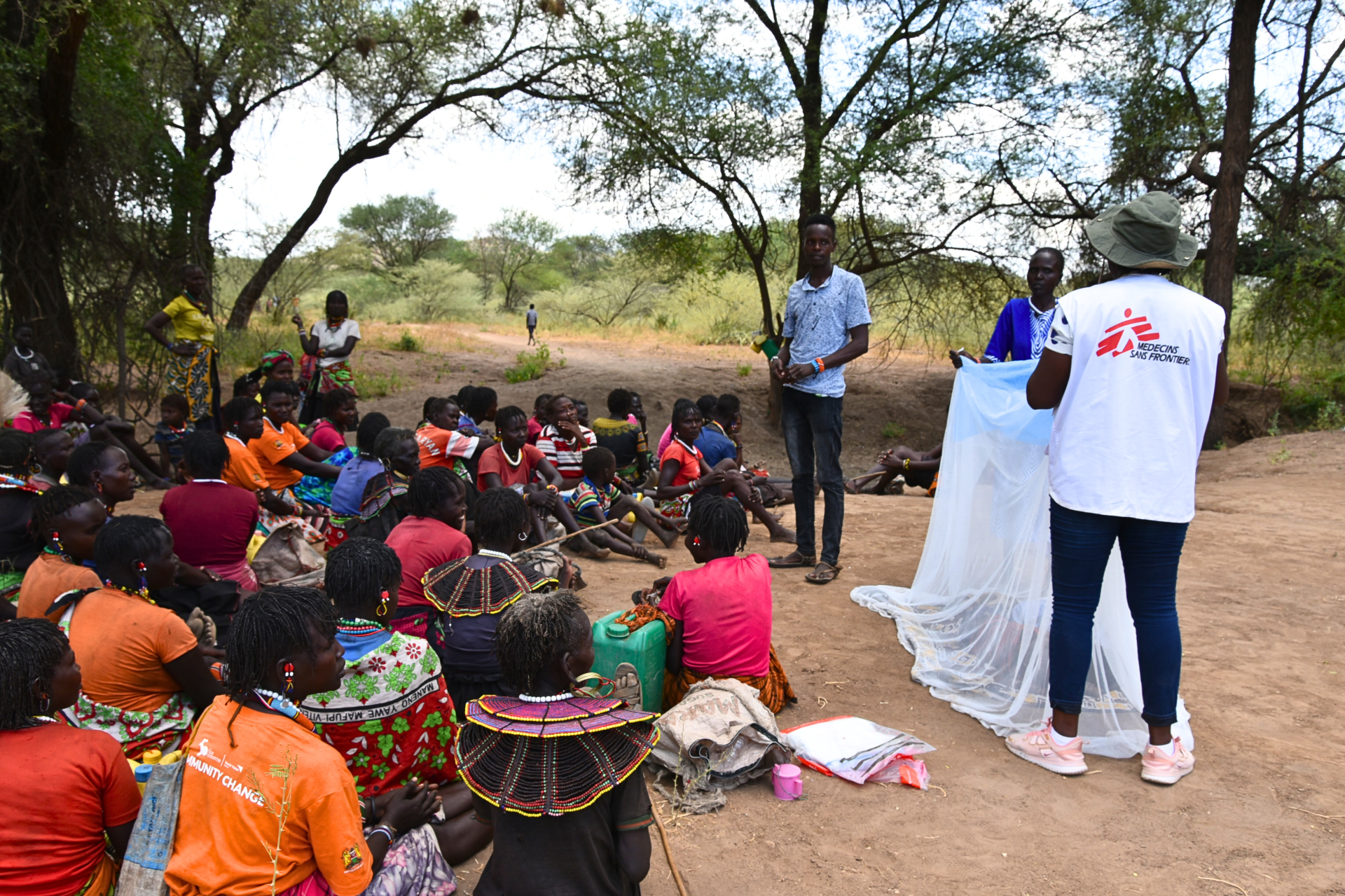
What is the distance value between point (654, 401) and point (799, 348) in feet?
26.9

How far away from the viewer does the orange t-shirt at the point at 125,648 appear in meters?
2.65

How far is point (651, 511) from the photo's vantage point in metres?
6.57

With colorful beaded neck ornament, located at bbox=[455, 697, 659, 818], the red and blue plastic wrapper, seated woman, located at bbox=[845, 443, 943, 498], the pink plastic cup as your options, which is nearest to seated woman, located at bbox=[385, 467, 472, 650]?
colorful beaded neck ornament, located at bbox=[455, 697, 659, 818]

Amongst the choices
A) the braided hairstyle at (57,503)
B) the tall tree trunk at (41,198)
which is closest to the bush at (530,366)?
the tall tree trunk at (41,198)

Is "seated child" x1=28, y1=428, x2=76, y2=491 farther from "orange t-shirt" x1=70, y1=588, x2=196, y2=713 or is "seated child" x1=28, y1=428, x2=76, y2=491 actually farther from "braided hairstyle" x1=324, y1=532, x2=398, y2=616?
"braided hairstyle" x1=324, y1=532, x2=398, y2=616

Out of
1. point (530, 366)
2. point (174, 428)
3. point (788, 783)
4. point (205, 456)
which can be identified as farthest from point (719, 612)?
point (530, 366)

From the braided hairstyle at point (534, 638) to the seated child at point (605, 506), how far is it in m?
3.81

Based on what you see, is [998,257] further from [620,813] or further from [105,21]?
[620,813]

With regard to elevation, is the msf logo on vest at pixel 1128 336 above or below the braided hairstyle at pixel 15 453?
above

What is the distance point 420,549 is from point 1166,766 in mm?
2749

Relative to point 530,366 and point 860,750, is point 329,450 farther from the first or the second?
point 530,366

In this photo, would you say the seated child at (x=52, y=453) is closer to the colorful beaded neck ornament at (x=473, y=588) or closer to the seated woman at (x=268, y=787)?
the colorful beaded neck ornament at (x=473, y=588)

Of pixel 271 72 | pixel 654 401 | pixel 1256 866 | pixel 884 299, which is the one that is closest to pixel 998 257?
pixel 884 299

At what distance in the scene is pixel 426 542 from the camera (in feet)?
11.9
